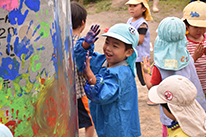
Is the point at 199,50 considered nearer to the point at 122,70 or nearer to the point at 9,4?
the point at 122,70

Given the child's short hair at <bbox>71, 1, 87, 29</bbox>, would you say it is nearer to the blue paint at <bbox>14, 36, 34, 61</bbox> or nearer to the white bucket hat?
the white bucket hat

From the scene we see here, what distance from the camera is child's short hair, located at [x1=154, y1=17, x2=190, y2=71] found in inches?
90.2

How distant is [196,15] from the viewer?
2.67 m

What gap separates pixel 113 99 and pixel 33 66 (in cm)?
99

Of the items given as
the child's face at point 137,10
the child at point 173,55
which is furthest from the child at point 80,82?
the child's face at point 137,10

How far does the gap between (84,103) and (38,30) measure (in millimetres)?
1556

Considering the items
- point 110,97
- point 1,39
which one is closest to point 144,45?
point 110,97

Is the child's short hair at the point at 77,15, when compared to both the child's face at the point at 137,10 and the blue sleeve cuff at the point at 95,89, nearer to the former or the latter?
the blue sleeve cuff at the point at 95,89

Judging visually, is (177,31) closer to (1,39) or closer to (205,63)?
(205,63)

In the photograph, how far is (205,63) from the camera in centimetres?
268

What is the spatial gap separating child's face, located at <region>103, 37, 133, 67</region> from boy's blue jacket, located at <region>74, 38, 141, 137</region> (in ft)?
0.18

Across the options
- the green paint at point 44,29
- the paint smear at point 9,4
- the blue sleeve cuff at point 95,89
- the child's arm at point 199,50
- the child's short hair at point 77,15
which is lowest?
the blue sleeve cuff at point 95,89

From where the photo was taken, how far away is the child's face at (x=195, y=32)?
8.73 feet

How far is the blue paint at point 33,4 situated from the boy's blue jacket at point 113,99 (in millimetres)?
868
